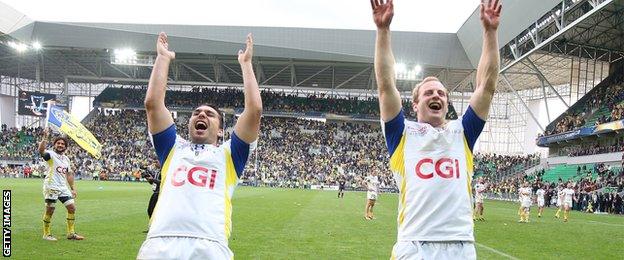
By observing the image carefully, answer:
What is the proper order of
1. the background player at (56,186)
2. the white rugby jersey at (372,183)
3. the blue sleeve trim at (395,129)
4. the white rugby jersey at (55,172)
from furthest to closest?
1. the white rugby jersey at (372,183)
2. the white rugby jersey at (55,172)
3. the background player at (56,186)
4. the blue sleeve trim at (395,129)

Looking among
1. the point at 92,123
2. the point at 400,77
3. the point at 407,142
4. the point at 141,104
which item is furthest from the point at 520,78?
the point at 407,142

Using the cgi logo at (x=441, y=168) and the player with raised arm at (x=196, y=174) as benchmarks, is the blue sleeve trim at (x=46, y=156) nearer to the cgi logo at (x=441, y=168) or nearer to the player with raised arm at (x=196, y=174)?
the player with raised arm at (x=196, y=174)

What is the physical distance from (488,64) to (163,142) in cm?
249

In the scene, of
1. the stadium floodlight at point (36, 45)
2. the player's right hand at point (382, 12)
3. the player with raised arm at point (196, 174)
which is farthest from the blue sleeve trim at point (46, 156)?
the stadium floodlight at point (36, 45)

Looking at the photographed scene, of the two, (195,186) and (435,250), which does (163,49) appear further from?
(435,250)

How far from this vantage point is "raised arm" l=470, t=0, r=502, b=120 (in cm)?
406

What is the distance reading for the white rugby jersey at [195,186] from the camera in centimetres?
388

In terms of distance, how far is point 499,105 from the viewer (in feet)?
294

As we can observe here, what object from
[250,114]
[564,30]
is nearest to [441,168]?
[250,114]

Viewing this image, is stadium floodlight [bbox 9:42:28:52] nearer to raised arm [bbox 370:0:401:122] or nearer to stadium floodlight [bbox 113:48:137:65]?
stadium floodlight [bbox 113:48:137:65]

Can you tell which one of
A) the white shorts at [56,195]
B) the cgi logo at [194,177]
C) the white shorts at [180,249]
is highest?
the cgi logo at [194,177]

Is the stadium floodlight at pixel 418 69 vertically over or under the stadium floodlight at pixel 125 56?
under

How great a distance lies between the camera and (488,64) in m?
4.14

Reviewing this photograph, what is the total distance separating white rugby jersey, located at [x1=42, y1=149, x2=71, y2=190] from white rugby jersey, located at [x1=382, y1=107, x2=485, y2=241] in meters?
10.2
